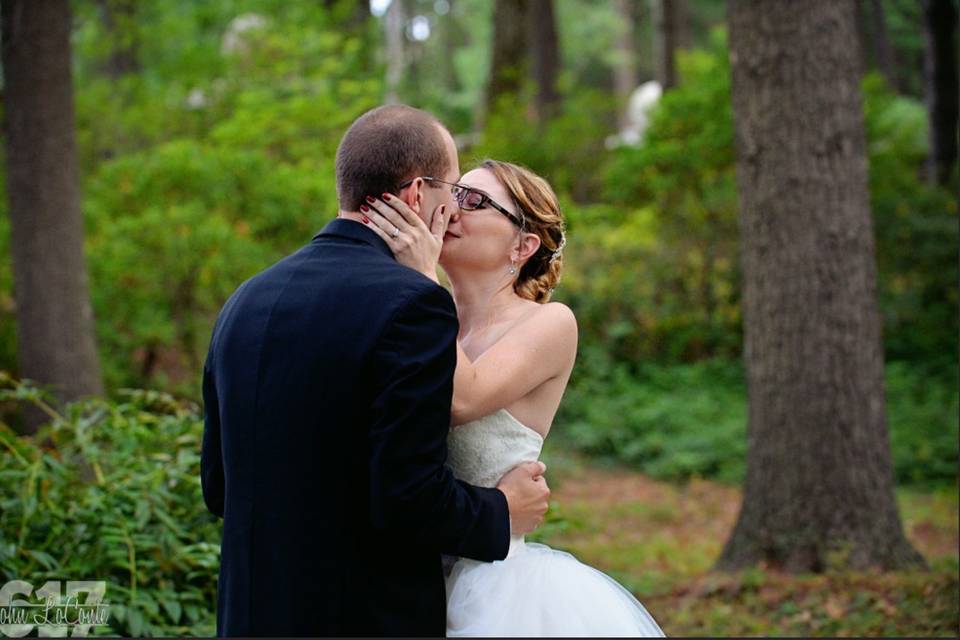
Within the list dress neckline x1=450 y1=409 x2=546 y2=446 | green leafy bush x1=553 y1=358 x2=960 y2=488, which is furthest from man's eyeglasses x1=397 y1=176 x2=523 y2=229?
green leafy bush x1=553 y1=358 x2=960 y2=488

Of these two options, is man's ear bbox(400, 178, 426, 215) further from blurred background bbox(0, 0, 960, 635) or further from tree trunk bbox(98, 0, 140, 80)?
tree trunk bbox(98, 0, 140, 80)

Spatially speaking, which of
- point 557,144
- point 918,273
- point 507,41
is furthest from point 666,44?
point 918,273

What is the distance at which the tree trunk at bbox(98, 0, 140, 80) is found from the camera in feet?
43.5

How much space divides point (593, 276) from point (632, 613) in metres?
11.3

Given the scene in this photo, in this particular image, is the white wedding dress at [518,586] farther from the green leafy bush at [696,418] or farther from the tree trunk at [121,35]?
the tree trunk at [121,35]

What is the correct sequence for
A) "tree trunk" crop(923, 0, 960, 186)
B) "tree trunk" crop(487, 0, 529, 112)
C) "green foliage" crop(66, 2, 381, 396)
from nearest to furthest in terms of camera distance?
"green foliage" crop(66, 2, 381, 396)
"tree trunk" crop(923, 0, 960, 186)
"tree trunk" crop(487, 0, 529, 112)

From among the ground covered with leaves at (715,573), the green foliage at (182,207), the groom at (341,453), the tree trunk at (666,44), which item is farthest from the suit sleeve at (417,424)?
the tree trunk at (666,44)

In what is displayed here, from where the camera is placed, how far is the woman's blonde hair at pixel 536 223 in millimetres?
3346

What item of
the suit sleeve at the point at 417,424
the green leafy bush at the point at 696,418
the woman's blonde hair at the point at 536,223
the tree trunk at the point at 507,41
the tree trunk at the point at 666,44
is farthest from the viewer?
the tree trunk at the point at 666,44

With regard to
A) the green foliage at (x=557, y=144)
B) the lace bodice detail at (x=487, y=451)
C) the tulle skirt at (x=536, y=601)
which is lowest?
the tulle skirt at (x=536, y=601)

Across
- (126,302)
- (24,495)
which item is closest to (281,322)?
(24,495)

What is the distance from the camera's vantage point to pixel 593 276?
46.4 ft

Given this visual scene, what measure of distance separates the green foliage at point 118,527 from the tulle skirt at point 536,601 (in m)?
2.16

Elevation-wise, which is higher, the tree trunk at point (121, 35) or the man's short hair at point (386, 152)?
the tree trunk at point (121, 35)
